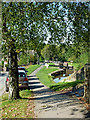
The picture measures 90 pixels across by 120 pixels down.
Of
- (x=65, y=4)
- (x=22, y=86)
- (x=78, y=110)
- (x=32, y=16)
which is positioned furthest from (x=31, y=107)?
(x=22, y=86)

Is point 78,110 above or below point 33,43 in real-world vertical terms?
below

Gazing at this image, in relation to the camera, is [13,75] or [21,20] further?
[13,75]

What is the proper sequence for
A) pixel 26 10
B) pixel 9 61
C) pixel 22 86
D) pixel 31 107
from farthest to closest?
pixel 22 86 < pixel 9 61 < pixel 31 107 < pixel 26 10

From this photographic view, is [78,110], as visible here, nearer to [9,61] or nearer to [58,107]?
[58,107]

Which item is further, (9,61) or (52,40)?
(9,61)

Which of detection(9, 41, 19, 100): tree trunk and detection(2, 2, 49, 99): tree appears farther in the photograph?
detection(9, 41, 19, 100): tree trunk

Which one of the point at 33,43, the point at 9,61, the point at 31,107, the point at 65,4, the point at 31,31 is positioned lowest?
the point at 31,107

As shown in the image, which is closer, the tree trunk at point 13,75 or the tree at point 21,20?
the tree at point 21,20

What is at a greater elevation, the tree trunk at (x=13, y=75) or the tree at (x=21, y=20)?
the tree at (x=21, y=20)

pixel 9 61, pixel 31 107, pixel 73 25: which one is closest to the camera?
pixel 73 25

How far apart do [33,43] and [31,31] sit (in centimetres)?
51

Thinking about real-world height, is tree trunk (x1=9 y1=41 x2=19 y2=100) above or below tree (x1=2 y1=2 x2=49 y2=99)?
below

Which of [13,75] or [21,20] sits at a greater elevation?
[21,20]

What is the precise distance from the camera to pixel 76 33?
6.52 metres
